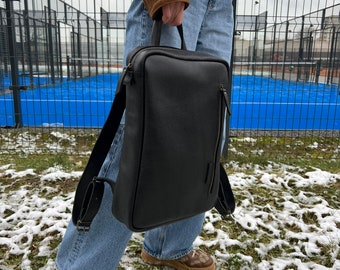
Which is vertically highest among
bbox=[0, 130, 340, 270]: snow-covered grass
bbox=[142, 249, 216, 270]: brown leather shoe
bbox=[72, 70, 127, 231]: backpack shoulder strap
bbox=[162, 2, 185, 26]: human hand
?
bbox=[162, 2, 185, 26]: human hand

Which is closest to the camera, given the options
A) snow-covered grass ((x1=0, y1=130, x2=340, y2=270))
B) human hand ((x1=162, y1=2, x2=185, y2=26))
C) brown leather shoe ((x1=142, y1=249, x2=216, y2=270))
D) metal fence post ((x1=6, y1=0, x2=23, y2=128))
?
human hand ((x1=162, y1=2, x2=185, y2=26))

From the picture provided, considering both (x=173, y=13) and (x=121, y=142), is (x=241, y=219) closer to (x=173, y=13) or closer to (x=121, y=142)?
(x=121, y=142)

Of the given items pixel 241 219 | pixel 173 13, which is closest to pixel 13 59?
pixel 241 219

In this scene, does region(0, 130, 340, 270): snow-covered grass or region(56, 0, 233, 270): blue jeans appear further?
region(0, 130, 340, 270): snow-covered grass

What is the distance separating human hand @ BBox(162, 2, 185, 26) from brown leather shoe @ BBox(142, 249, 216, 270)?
3.00 ft

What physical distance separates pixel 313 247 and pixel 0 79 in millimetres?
4664

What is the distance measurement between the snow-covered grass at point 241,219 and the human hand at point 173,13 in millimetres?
1006

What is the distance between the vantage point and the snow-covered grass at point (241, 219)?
1.52m

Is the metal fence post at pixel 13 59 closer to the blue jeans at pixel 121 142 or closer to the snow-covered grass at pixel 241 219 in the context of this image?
the snow-covered grass at pixel 241 219

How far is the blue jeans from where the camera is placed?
948 millimetres

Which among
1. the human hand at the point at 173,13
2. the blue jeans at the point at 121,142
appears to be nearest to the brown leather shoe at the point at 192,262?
the blue jeans at the point at 121,142

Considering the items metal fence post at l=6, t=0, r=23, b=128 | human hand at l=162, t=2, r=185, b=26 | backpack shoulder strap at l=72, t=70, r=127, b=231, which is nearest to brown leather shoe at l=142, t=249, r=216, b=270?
backpack shoulder strap at l=72, t=70, r=127, b=231

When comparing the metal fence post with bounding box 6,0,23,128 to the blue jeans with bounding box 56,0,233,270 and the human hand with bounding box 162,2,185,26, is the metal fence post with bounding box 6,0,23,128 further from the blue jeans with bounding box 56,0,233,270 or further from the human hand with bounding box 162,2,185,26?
the human hand with bounding box 162,2,185,26

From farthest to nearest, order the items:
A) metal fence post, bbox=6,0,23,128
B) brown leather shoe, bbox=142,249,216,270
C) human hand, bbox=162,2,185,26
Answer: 1. metal fence post, bbox=6,0,23,128
2. brown leather shoe, bbox=142,249,216,270
3. human hand, bbox=162,2,185,26
